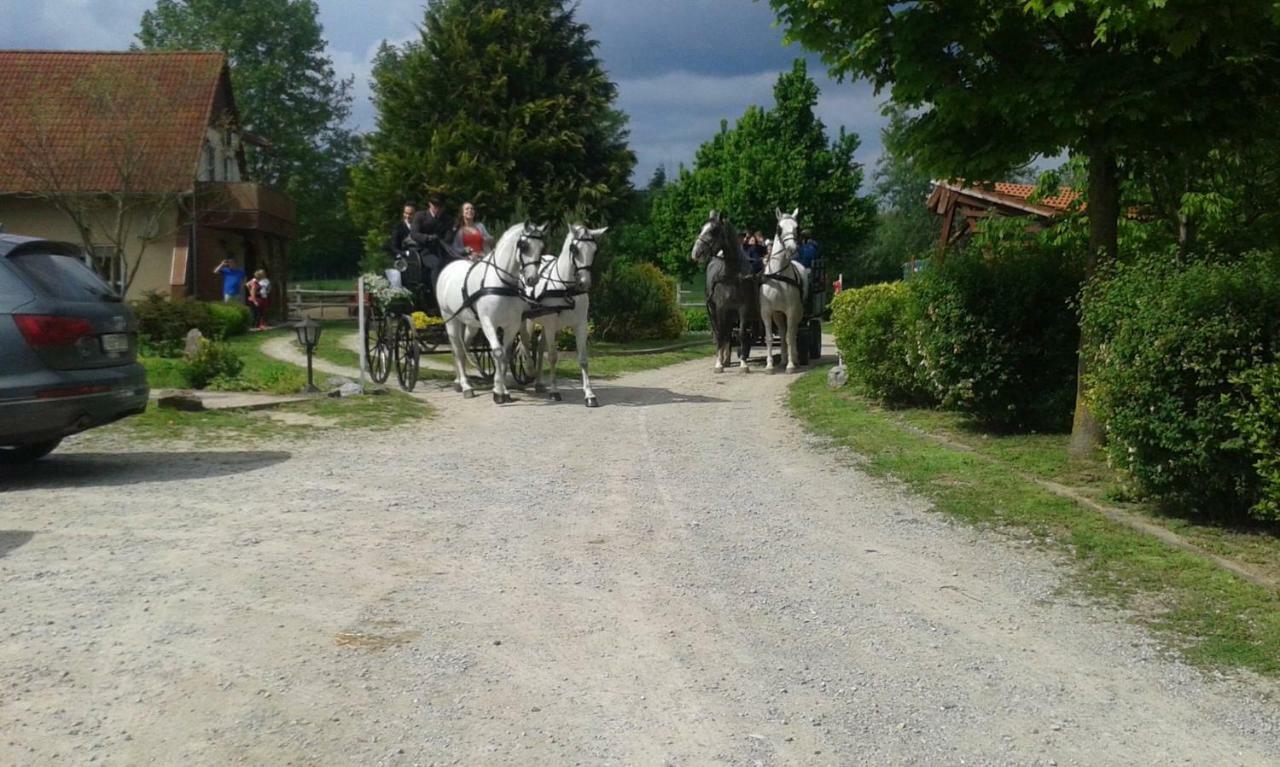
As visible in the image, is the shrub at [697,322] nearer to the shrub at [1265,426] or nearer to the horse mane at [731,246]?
the horse mane at [731,246]

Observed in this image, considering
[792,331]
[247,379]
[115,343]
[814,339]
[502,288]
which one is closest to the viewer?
[115,343]

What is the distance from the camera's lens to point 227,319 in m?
28.7

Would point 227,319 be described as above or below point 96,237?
below

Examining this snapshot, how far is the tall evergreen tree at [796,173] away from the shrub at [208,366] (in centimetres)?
3275

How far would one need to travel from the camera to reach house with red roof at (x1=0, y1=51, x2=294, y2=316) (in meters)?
33.0

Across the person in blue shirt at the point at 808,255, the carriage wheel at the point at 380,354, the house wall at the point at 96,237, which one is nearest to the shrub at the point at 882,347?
the carriage wheel at the point at 380,354

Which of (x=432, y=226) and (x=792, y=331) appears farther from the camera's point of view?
(x=792, y=331)

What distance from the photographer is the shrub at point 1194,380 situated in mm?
7703

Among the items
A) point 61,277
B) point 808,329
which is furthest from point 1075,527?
point 808,329

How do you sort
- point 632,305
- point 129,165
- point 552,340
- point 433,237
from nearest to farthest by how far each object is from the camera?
1. point 552,340
2. point 433,237
3. point 632,305
4. point 129,165

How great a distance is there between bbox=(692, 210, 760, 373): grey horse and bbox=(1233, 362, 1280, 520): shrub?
13104 millimetres

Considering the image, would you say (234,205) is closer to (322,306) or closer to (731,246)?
(322,306)

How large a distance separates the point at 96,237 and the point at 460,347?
76.5ft

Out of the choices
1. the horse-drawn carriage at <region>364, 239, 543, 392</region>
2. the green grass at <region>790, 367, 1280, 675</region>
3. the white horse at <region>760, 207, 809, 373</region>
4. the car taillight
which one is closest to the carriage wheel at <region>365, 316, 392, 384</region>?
the horse-drawn carriage at <region>364, 239, 543, 392</region>
